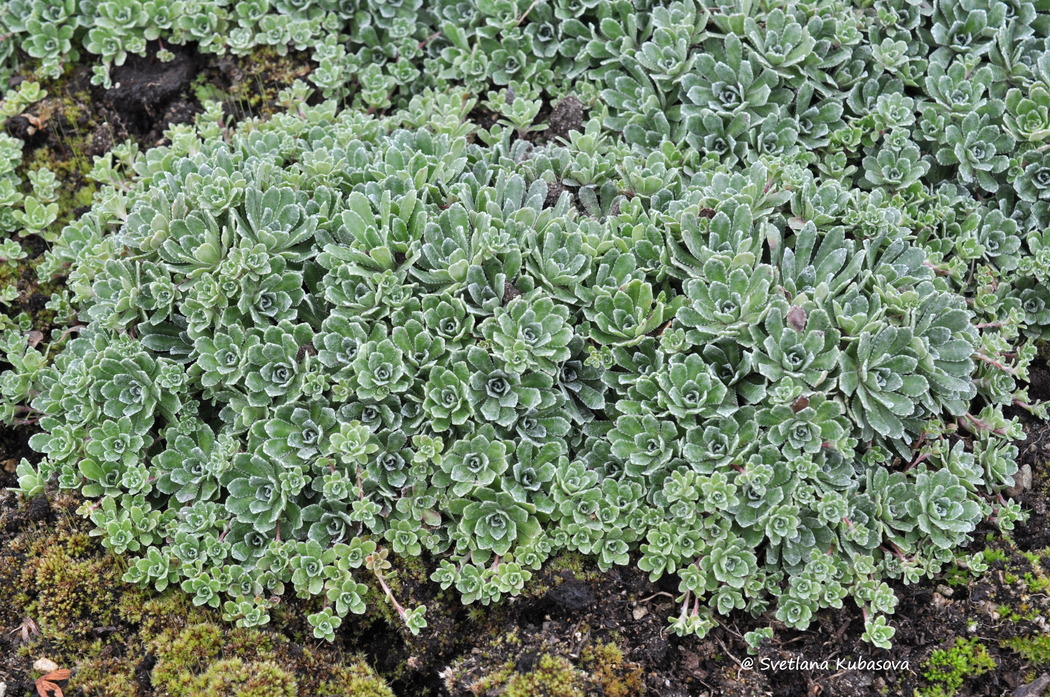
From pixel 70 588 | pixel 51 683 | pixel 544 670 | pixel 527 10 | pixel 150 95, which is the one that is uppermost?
pixel 527 10

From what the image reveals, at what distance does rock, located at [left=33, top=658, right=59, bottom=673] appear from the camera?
3.66 m

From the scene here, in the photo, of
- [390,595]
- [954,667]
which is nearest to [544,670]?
[390,595]

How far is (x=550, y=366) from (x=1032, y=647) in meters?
2.25

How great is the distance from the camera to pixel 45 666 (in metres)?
3.65

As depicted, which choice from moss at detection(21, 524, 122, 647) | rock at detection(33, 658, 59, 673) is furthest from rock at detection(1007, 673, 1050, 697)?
rock at detection(33, 658, 59, 673)

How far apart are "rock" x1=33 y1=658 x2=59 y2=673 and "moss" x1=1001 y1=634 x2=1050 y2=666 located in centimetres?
387

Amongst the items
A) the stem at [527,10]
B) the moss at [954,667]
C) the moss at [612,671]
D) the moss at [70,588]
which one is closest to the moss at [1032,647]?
the moss at [954,667]

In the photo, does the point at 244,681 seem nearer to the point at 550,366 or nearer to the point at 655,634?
the point at 655,634

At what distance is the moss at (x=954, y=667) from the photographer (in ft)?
11.8

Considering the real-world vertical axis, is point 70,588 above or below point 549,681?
below

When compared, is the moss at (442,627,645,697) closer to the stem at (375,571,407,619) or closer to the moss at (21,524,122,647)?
the stem at (375,571,407,619)

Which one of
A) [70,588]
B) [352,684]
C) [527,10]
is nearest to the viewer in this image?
[352,684]

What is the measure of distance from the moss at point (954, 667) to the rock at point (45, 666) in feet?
11.5

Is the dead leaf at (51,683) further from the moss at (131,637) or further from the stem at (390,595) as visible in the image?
the stem at (390,595)
